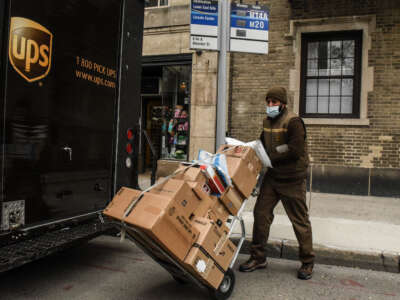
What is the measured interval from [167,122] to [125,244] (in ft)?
19.8

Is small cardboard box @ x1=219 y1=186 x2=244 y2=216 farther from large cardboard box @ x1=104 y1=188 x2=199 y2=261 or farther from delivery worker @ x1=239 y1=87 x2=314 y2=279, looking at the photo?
delivery worker @ x1=239 y1=87 x2=314 y2=279

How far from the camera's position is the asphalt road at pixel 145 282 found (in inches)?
135

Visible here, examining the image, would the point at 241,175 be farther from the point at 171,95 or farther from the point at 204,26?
the point at 171,95

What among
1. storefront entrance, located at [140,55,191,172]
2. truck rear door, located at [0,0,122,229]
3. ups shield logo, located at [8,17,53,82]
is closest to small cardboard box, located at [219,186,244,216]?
truck rear door, located at [0,0,122,229]

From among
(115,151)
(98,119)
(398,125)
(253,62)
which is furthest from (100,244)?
(398,125)

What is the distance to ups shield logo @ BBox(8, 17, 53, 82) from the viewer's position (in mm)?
2986

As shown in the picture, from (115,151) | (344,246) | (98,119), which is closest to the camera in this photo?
(98,119)

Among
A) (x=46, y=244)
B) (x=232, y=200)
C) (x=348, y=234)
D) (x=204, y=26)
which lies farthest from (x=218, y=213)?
(x=204, y=26)

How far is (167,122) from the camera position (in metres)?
10.6

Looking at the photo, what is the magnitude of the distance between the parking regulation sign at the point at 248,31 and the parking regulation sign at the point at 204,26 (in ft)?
0.86

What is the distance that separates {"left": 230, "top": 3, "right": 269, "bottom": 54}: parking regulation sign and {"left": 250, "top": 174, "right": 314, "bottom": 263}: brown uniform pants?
2.33m

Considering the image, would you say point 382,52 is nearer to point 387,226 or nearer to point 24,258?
point 387,226

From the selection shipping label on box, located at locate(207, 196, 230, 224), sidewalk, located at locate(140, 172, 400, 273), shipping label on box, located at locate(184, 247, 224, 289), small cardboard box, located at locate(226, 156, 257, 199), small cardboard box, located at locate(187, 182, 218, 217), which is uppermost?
small cardboard box, located at locate(226, 156, 257, 199)

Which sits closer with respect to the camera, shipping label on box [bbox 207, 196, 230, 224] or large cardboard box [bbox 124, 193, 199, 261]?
large cardboard box [bbox 124, 193, 199, 261]
